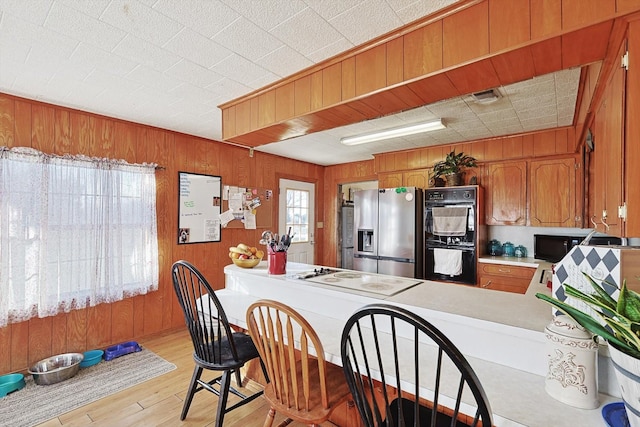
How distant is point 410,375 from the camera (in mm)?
1235

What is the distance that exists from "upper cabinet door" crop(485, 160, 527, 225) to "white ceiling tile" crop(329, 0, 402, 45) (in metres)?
2.82

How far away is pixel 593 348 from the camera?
3.24 feet

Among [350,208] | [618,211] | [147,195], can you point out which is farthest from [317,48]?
[350,208]

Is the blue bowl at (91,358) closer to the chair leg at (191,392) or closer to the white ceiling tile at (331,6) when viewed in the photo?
the chair leg at (191,392)

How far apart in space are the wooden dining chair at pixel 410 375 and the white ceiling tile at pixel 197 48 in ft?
5.38

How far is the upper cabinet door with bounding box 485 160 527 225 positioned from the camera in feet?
11.7

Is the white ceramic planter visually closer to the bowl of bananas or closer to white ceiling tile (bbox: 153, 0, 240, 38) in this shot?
white ceiling tile (bbox: 153, 0, 240, 38)

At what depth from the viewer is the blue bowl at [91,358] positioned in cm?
274

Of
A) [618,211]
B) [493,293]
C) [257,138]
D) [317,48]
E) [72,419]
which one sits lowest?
[72,419]

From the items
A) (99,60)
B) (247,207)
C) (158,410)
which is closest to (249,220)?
(247,207)

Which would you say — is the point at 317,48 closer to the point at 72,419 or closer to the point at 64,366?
the point at 72,419

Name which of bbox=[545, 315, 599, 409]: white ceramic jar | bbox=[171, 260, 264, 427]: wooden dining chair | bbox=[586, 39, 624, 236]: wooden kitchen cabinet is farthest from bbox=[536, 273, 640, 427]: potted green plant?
bbox=[171, 260, 264, 427]: wooden dining chair

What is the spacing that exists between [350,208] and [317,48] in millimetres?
4080

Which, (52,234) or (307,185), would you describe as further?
(307,185)
